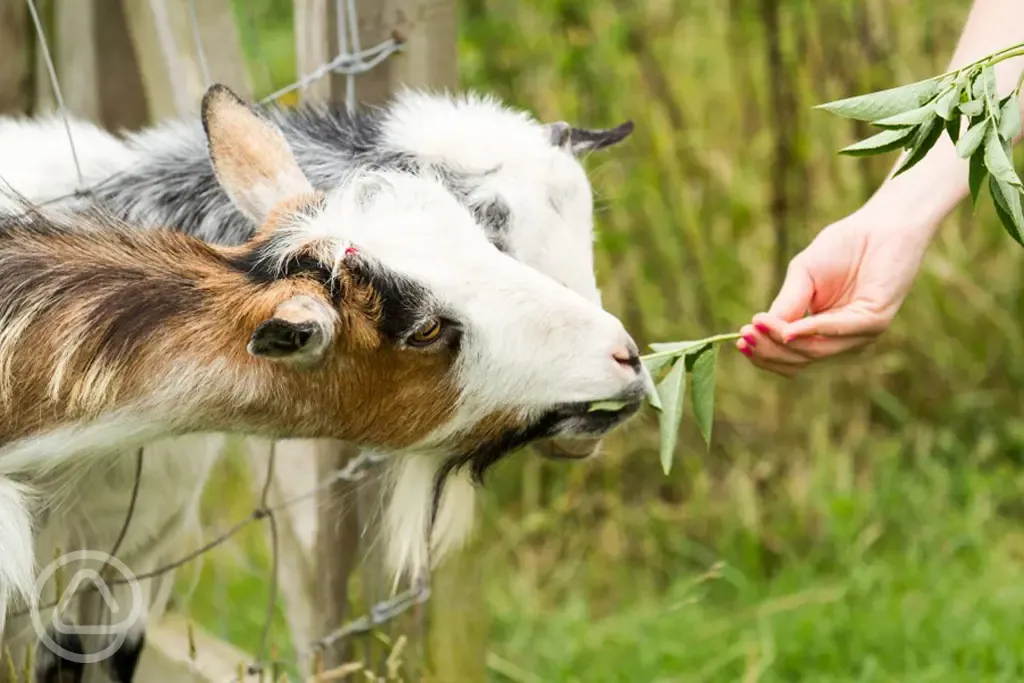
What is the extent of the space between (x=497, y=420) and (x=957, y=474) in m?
3.12

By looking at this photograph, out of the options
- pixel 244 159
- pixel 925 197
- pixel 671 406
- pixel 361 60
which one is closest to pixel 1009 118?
pixel 925 197

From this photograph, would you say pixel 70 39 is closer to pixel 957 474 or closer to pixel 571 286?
pixel 571 286

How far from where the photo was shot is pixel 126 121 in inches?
157

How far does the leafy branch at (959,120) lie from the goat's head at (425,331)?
1.68 feet

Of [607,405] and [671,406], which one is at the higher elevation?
[607,405]

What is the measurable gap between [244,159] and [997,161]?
1.31m

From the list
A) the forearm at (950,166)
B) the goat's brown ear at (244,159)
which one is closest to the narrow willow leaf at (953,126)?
the forearm at (950,166)

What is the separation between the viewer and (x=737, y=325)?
5.22 meters

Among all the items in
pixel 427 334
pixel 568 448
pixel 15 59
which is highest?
pixel 15 59

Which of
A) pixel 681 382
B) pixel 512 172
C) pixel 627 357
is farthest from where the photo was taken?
pixel 512 172

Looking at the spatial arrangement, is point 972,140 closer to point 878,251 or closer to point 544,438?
point 878,251

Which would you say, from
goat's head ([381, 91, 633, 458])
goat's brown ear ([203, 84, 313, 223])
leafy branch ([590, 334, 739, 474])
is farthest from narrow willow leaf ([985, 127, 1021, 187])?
goat's brown ear ([203, 84, 313, 223])

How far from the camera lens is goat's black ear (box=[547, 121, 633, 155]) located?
329cm

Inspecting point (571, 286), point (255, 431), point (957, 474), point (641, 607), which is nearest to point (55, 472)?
point (255, 431)
